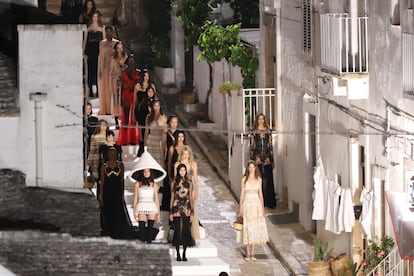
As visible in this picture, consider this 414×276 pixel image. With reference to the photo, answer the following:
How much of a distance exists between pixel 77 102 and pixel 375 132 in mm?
4823

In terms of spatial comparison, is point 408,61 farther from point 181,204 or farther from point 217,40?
point 217,40

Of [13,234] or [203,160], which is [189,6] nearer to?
[203,160]

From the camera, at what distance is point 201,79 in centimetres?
4500

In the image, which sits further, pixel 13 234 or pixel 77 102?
pixel 77 102

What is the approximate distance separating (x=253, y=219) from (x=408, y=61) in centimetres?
543

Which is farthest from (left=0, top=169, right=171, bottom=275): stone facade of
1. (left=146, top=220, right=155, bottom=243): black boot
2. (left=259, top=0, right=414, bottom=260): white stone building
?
(left=259, top=0, right=414, bottom=260): white stone building

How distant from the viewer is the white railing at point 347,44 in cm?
3019

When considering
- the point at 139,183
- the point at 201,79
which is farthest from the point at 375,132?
the point at 201,79

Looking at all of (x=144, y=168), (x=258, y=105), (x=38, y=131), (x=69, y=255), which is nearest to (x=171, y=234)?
(x=144, y=168)

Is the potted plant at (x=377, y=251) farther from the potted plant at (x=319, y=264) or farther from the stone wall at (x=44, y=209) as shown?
the stone wall at (x=44, y=209)

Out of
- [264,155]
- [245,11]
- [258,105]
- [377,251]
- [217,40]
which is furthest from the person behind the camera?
[245,11]

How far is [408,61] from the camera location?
90.8 feet

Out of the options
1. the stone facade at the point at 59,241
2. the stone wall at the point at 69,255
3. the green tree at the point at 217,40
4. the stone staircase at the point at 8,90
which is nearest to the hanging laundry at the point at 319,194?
the stone facade at the point at 59,241

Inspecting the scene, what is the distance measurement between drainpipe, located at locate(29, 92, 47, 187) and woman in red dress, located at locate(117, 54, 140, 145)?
6759 mm
